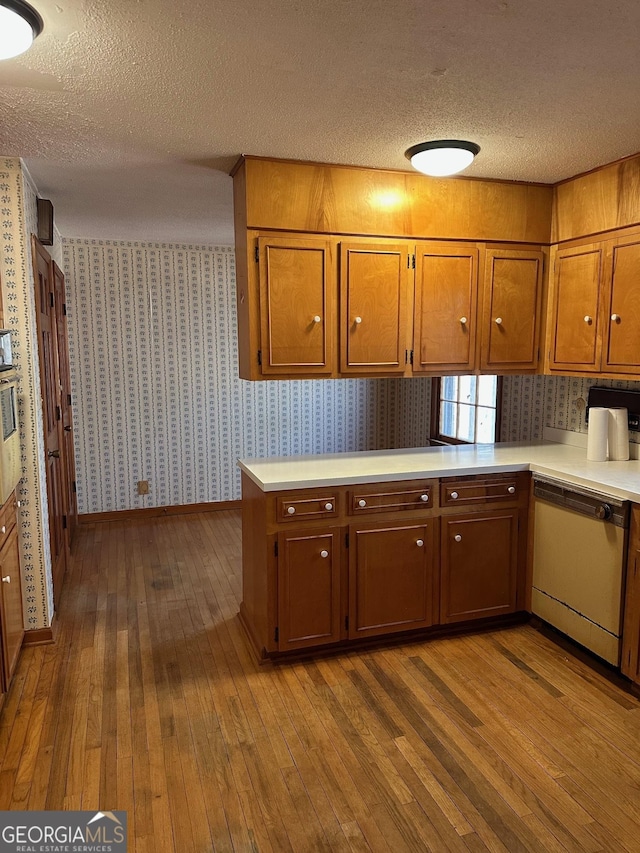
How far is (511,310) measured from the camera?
10.8 ft

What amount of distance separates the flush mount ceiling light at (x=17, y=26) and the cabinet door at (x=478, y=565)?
249 centimetres

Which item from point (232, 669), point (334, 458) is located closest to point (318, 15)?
point (334, 458)

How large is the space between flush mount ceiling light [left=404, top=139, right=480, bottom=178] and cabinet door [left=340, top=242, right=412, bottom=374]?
46cm

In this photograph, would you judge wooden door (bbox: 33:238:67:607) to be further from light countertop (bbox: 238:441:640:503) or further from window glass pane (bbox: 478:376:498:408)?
window glass pane (bbox: 478:376:498:408)

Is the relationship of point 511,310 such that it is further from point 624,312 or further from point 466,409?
point 466,409

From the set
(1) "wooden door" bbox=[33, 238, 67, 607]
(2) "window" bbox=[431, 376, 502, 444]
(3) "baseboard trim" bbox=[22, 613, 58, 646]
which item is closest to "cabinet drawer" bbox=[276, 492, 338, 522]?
(3) "baseboard trim" bbox=[22, 613, 58, 646]

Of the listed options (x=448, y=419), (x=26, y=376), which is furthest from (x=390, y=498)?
(x=448, y=419)

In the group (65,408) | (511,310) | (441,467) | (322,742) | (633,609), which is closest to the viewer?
(322,742)

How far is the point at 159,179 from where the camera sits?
3070mm

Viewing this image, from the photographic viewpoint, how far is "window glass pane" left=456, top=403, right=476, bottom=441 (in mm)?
4781

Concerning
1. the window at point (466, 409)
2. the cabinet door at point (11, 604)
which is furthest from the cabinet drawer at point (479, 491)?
the cabinet door at point (11, 604)

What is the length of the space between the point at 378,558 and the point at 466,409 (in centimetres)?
235

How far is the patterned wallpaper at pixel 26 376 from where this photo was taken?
278 cm

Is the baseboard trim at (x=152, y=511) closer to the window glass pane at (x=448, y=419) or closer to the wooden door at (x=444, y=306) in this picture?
the window glass pane at (x=448, y=419)
